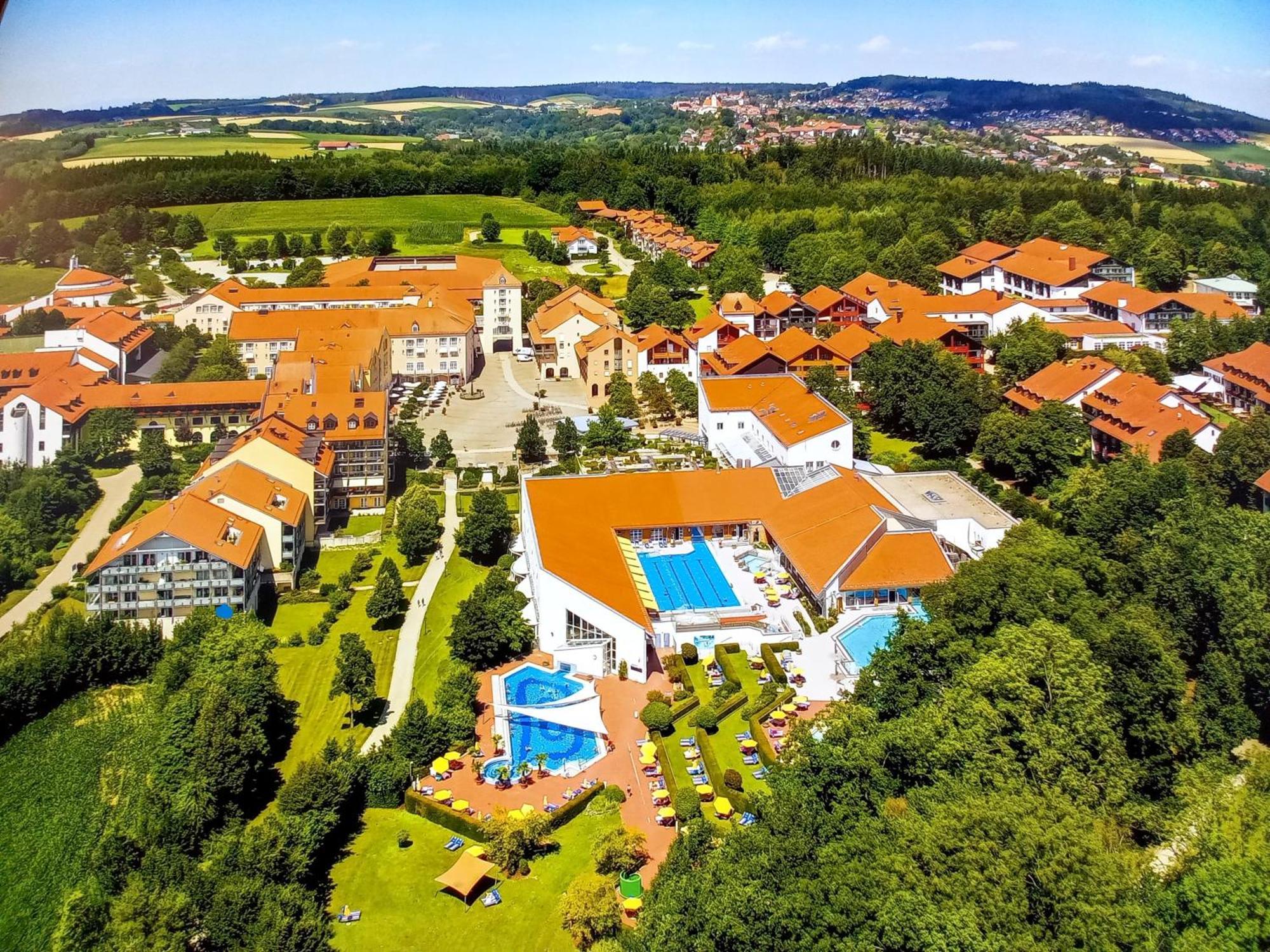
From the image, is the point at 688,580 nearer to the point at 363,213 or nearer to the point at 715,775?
the point at 715,775

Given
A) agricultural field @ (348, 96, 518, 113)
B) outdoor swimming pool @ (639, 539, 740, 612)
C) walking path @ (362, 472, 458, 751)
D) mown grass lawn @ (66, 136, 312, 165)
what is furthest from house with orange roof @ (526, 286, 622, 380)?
agricultural field @ (348, 96, 518, 113)

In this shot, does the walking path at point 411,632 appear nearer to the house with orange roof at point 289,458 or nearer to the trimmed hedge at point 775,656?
the house with orange roof at point 289,458

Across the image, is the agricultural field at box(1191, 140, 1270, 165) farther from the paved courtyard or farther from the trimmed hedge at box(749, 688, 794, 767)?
the trimmed hedge at box(749, 688, 794, 767)

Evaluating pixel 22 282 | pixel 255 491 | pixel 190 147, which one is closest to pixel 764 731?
pixel 255 491

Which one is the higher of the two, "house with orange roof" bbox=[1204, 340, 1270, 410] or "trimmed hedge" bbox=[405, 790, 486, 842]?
"house with orange roof" bbox=[1204, 340, 1270, 410]

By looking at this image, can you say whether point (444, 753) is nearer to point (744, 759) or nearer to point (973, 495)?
point (744, 759)

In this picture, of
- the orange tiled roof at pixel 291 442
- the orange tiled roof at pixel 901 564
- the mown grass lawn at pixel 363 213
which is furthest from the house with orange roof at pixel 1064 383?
the mown grass lawn at pixel 363 213
